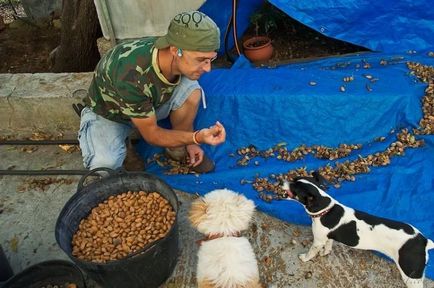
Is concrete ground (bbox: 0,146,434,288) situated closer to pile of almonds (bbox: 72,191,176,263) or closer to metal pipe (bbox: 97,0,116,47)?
pile of almonds (bbox: 72,191,176,263)

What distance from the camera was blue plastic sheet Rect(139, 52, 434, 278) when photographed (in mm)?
2969

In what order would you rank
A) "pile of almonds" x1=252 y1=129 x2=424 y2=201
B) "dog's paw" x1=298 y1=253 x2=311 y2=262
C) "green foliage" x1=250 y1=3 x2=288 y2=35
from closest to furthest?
"dog's paw" x1=298 y1=253 x2=311 y2=262 → "pile of almonds" x1=252 y1=129 x2=424 y2=201 → "green foliage" x1=250 y1=3 x2=288 y2=35

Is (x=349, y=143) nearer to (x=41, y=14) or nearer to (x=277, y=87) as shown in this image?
(x=277, y=87)

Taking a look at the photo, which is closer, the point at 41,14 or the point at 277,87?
the point at 277,87

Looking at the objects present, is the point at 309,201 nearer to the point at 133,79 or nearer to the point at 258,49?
the point at 133,79

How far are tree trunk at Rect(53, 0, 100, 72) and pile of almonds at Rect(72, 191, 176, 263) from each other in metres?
2.32

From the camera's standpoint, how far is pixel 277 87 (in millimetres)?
3477

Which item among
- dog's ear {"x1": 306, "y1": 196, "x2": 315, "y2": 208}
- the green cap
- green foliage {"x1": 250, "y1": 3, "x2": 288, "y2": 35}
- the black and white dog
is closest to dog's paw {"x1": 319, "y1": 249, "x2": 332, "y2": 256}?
the black and white dog

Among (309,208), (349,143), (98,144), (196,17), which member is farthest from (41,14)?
(309,208)

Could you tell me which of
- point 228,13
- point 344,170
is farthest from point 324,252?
point 228,13

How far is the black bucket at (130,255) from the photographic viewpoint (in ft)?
7.17

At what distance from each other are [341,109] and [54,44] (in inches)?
145

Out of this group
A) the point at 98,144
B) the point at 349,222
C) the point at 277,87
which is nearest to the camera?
the point at 349,222

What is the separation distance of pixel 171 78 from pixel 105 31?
1.57 m
